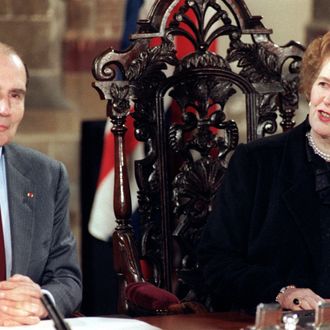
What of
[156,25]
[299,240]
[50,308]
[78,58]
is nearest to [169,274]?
[299,240]

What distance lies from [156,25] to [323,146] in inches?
27.8

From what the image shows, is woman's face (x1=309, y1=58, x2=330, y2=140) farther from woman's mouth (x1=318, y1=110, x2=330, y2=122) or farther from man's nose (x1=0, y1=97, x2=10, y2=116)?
man's nose (x1=0, y1=97, x2=10, y2=116)

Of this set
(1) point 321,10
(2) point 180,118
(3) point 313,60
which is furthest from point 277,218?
(1) point 321,10

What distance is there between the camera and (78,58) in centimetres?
523

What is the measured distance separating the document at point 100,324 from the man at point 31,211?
31cm

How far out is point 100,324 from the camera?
283 cm

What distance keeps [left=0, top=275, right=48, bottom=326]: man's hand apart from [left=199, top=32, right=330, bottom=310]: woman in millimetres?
648

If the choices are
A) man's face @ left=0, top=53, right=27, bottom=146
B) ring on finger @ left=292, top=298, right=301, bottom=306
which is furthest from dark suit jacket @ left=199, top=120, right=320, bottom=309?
man's face @ left=0, top=53, right=27, bottom=146

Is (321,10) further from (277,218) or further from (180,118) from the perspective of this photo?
(277,218)

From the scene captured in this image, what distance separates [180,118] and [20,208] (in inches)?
31.5

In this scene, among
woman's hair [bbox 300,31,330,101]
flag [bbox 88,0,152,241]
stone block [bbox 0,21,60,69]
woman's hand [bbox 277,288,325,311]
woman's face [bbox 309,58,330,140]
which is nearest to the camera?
woman's hand [bbox 277,288,325,311]

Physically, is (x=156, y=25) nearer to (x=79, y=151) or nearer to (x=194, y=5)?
(x=194, y=5)

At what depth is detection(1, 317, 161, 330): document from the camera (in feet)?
9.14

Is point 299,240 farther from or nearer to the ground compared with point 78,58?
nearer to the ground
